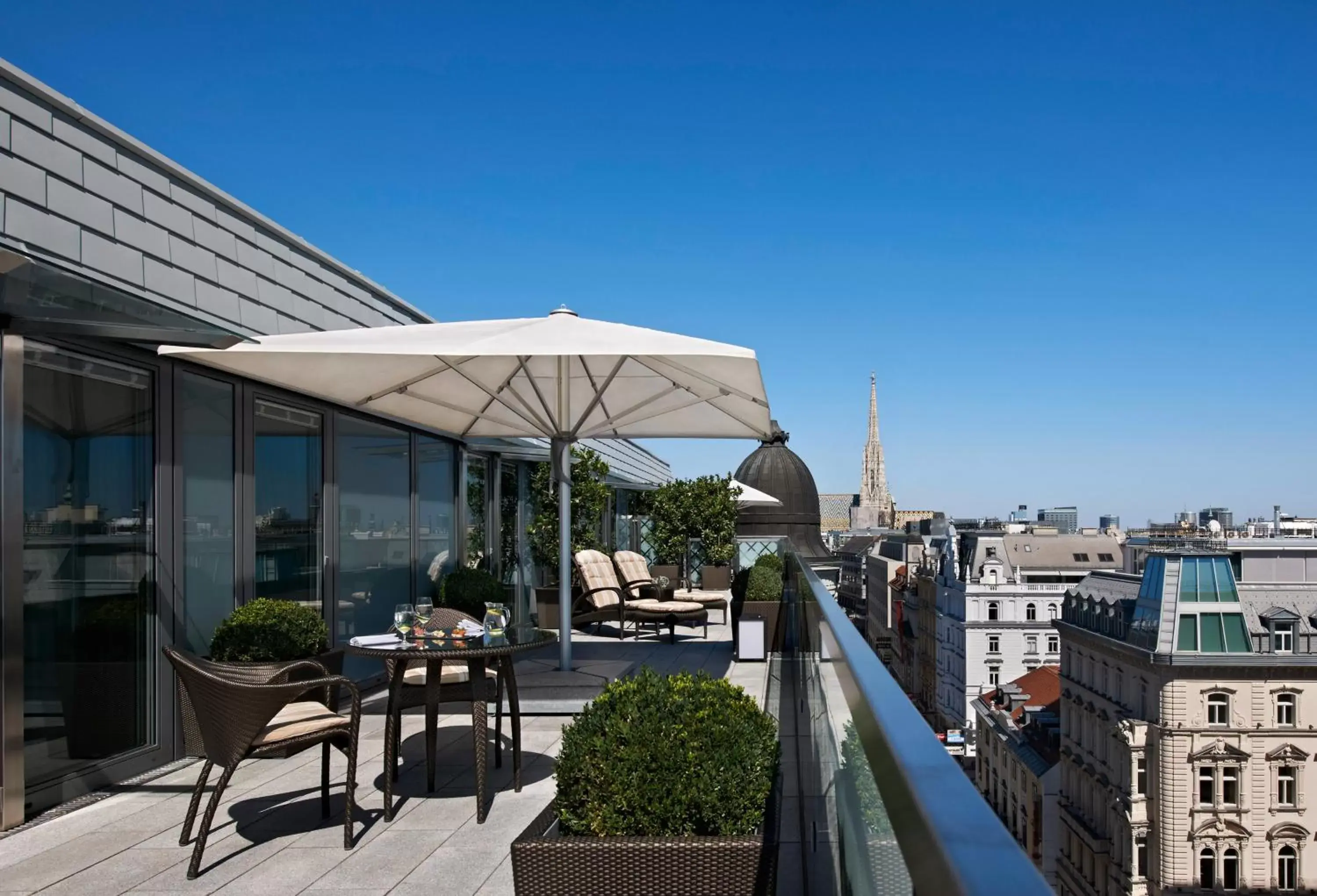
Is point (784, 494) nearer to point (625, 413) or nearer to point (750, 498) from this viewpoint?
point (750, 498)

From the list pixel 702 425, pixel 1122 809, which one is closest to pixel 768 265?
pixel 702 425

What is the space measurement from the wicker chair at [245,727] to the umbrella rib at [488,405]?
2.73 m

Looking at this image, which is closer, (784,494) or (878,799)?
(878,799)

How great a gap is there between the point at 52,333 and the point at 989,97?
17.5 meters

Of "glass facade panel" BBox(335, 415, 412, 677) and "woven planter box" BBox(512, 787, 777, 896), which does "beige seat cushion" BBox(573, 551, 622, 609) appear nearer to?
"glass facade panel" BBox(335, 415, 412, 677)

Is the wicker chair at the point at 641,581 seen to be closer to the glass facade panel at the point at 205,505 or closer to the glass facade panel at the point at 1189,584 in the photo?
the glass facade panel at the point at 205,505

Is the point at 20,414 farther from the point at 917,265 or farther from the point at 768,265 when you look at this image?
the point at 917,265

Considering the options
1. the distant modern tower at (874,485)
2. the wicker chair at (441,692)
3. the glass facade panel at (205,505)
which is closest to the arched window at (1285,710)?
the wicker chair at (441,692)

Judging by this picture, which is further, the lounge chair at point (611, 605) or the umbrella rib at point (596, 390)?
the lounge chair at point (611, 605)

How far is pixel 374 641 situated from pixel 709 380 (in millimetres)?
2309

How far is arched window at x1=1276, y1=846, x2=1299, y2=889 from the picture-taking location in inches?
1137

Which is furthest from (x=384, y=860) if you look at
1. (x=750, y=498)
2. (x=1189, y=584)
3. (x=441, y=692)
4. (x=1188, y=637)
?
(x=1189, y=584)

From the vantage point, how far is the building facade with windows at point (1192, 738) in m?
27.0

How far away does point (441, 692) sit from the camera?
4383 mm
